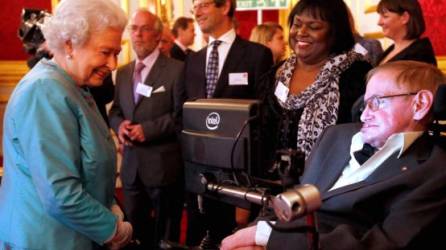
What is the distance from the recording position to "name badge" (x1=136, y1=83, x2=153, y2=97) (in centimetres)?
337

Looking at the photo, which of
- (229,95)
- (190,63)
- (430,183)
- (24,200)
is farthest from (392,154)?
(190,63)

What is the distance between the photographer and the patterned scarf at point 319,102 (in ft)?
7.30

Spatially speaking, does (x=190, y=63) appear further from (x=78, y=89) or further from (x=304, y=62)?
(x=78, y=89)

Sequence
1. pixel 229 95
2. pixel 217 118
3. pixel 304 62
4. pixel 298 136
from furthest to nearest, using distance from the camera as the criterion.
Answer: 1. pixel 229 95
2. pixel 304 62
3. pixel 298 136
4. pixel 217 118

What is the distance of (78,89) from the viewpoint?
5.64 ft

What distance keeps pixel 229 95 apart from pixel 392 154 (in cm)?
132

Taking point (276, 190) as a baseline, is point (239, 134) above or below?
above

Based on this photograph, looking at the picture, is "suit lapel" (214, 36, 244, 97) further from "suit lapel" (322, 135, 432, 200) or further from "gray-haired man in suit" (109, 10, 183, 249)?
"suit lapel" (322, 135, 432, 200)

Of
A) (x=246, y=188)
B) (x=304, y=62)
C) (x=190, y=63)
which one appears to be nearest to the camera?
(x=246, y=188)

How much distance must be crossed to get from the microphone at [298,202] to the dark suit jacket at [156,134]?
236 centimetres

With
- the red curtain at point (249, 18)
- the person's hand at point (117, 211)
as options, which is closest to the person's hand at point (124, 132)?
the person's hand at point (117, 211)

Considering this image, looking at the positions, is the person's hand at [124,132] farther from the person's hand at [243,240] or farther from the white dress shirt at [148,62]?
the person's hand at [243,240]

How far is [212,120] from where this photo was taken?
1.50 metres

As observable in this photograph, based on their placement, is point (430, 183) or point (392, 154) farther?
point (392, 154)
